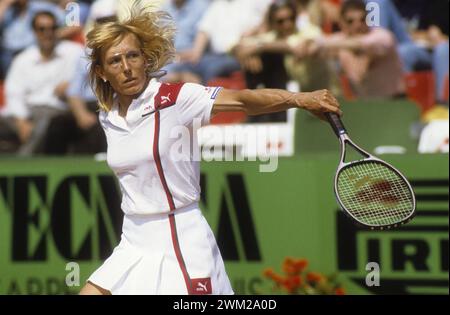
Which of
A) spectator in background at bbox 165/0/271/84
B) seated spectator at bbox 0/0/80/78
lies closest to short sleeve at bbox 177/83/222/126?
spectator in background at bbox 165/0/271/84

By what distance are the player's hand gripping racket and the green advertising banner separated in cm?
273

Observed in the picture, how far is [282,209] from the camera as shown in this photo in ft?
26.6

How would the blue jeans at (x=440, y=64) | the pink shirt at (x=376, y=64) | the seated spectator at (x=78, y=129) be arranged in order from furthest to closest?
the seated spectator at (x=78, y=129), the blue jeans at (x=440, y=64), the pink shirt at (x=376, y=64)

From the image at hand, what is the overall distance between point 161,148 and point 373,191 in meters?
1.01

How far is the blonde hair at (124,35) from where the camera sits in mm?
5273

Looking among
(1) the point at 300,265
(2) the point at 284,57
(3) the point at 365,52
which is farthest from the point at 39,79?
(1) the point at 300,265

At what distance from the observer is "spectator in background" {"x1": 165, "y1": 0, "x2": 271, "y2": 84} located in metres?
9.67

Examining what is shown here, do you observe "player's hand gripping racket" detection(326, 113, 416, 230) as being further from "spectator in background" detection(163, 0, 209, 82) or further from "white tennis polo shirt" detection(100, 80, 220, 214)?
"spectator in background" detection(163, 0, 209, 82)

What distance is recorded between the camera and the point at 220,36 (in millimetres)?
9828

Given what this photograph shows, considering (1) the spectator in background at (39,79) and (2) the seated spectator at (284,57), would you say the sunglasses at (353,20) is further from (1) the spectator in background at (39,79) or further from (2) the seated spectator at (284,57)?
(1) the spectator in background at (39,79)

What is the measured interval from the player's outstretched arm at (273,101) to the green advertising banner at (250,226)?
9.74ft

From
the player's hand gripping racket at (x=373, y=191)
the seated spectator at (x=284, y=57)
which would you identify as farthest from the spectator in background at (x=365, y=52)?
the player's hand gripping racket at (x=373, y=191)
